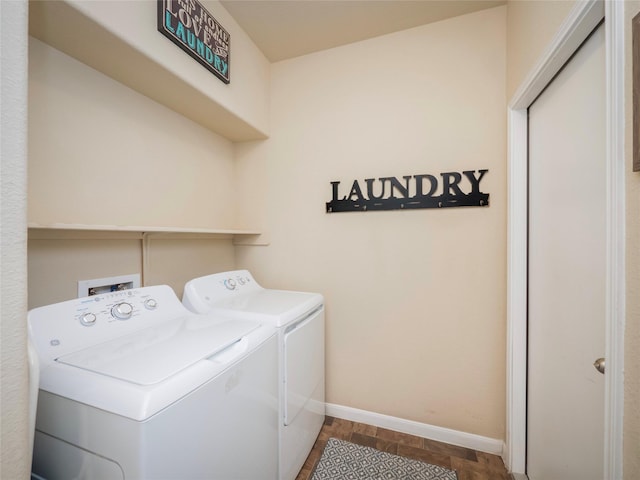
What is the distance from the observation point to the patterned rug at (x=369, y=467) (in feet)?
4.82

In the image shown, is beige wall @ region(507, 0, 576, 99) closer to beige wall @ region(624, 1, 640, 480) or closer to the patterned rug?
beige wall @ region(624, 1, 640, 480)

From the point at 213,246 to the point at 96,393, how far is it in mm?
1403

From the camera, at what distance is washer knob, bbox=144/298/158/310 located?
1212 mm

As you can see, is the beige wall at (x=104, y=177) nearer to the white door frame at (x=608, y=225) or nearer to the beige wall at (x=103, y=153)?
the beige wall at (x=103, y=153)

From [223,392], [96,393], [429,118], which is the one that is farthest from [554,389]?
[96,393]

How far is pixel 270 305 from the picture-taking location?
1.49 meters

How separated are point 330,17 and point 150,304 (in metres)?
2.00

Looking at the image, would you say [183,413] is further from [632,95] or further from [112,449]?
[632,95]

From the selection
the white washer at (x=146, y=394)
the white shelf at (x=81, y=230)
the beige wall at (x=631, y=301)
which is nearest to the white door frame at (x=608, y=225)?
the beige wall at (x=631, y=301)

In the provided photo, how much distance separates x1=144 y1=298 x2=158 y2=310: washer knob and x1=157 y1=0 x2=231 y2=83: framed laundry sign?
1.27m

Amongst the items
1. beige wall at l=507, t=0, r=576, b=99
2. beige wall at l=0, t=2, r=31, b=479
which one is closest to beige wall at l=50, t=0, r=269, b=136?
beige wall at l=0, t=2, r=31, b=479

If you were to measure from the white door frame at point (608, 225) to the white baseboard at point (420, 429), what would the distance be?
0.13 meters

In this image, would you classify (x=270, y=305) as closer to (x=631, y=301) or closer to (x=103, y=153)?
(x=103, y=153)

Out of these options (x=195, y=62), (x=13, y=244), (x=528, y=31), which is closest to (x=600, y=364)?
(x=528, y=31)
